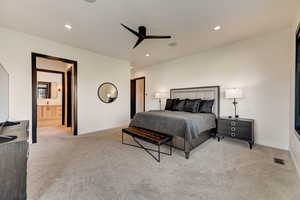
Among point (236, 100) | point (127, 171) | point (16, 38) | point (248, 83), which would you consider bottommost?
point (127, 171)

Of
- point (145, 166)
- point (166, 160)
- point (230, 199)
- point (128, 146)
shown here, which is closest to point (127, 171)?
point (145, 166)

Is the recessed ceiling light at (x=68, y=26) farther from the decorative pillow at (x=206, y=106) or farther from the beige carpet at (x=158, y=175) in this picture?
the decorative pillow at (x=206, y=106)

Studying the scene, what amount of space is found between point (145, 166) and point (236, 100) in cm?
301

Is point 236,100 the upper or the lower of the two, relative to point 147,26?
lower

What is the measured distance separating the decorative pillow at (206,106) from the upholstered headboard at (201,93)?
0.21 m

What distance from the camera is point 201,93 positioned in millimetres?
4281

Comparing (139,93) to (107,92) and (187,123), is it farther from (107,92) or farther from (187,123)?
(187,123)

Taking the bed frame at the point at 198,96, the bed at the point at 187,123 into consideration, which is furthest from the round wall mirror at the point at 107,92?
the bed frame at the point at 198,96

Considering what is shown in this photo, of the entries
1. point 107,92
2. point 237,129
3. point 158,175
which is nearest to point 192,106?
point 237,129

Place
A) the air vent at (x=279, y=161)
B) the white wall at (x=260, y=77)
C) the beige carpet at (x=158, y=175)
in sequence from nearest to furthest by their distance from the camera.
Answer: the beige carpet at (x=158, y=175)
the air vent at (x=279, y=161)
the white wall at (x=260, y=77)

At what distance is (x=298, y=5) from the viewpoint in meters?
2.19

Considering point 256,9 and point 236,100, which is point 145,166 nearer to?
point 236,100

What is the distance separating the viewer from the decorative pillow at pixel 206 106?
3777 millimetres

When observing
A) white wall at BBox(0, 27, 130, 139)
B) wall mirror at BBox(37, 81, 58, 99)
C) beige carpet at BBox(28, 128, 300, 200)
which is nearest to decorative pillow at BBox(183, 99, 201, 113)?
beige carpet at BBox(28, 128, 300, 200)
